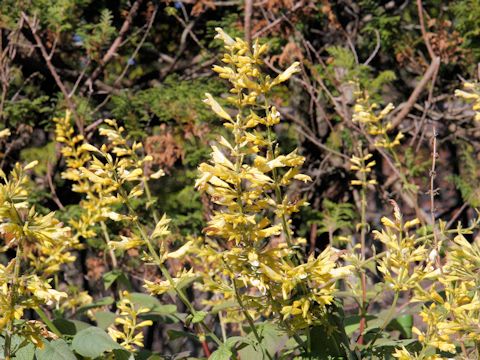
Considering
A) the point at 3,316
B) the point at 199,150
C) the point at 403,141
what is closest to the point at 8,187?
the point at 3,316

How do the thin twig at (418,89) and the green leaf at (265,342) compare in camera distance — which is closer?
the green leaf at (265,342)

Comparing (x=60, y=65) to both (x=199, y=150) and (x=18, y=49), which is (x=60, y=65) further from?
(x=199, y=150)

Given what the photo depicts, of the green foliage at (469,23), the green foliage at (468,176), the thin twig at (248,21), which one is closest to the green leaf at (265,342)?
the thin twig at (248,21)

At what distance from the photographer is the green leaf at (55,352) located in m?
1.67

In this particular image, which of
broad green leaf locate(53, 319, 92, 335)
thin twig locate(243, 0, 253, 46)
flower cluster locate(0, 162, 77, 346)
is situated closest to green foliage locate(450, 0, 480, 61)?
thin twig locate(243, 0, 253, 46)

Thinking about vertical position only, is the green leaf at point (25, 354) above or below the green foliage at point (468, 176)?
above

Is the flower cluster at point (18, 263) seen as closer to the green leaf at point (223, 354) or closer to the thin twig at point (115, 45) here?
the green leaf at point (223, 354)

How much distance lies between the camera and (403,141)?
4.75m

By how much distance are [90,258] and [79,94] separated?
3.27 feet

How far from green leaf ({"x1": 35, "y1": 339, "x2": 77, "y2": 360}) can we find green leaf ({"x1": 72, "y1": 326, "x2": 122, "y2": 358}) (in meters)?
0.03

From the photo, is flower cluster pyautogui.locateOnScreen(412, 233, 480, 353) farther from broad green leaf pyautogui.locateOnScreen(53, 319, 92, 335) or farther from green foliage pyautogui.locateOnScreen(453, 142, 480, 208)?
green foliage pyautogui.locateOnScreen(453, 142, 480, 208)

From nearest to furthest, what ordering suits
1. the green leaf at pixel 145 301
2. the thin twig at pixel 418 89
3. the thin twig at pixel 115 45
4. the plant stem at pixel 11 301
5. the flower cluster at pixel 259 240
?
the plant stem at pixel 11 301, the flower cluster at pixel 259 240, the green leaf at pixel 145 301, the thin twig at pixel 418 89, the thin twig at pixel 115 45

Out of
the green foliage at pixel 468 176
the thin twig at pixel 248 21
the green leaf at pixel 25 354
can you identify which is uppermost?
the thin twig at pixel 248 21

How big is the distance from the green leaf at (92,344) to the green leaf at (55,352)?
33 millimetres
